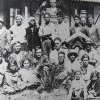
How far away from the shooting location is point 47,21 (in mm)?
2023

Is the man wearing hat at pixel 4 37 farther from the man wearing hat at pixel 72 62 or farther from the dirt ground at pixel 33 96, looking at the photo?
the man wearing hat at pixel 72 62

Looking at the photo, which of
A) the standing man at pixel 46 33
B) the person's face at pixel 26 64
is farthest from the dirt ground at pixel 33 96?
the standing man at pixel 46 33

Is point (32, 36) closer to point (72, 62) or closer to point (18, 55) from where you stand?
point (18, 55)

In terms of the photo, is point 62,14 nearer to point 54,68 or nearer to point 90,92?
point 54,68

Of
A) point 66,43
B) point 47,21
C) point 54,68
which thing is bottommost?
point 54,68

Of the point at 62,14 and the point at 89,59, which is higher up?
the point at 62,14

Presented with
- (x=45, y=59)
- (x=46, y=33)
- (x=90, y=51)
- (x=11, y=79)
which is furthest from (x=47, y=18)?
(x=11, y=79)

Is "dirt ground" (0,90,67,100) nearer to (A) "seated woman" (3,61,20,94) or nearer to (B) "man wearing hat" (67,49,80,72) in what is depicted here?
(A) "seated woman" (3,61,20,94)

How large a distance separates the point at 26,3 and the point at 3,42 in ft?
1.18

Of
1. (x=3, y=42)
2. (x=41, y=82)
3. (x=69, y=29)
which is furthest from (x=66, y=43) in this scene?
(x=3, y=42)

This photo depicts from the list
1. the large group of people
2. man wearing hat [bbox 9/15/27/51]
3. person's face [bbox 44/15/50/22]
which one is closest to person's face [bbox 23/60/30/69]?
the large group of people

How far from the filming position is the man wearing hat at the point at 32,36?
79.2 inches

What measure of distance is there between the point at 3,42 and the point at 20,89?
40cm

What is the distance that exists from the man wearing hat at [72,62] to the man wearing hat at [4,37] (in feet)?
1.63
